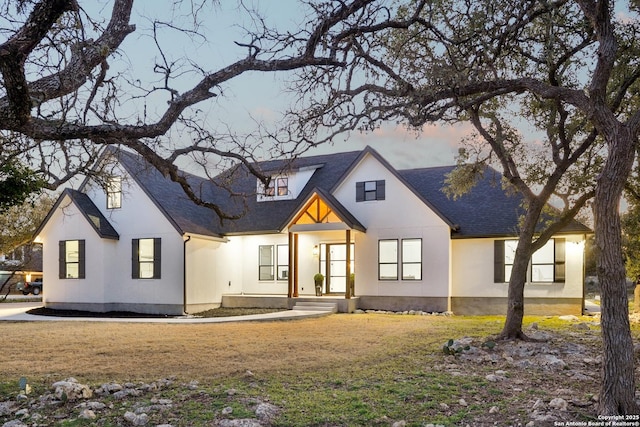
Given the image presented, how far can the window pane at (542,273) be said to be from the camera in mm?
17578

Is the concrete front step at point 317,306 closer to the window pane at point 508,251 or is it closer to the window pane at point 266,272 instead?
the window pane at point 266,272

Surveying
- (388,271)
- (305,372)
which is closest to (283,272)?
(388,271)

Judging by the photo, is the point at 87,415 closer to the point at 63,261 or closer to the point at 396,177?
the point at 396,177

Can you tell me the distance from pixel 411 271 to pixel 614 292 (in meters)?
13.4

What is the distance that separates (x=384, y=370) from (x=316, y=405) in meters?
2.20

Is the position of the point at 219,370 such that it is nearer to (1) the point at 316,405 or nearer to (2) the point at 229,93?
(1) the point at 316,405

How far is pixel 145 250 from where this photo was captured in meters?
19.5

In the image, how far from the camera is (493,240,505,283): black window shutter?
17844mm

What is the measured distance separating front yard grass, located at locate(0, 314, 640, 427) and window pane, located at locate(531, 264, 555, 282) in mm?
4169

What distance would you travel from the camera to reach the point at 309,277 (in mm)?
20516

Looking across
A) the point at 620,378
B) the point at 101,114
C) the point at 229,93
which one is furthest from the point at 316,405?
the point at 101,114

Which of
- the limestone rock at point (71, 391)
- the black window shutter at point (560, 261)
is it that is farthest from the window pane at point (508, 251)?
the limestone rock at point (71, 391)

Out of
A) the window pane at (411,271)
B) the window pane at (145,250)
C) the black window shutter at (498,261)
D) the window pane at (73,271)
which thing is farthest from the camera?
the window pane at (73,271)

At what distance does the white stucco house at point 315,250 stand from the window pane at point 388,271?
0.17 feet
